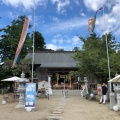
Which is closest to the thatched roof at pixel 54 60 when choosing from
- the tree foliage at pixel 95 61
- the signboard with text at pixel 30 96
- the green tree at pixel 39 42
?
the tree foliage at pixel 95 61

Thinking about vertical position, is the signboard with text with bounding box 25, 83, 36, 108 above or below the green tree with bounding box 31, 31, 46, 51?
below

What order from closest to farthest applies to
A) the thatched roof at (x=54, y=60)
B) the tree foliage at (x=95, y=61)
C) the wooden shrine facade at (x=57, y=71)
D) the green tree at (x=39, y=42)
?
the tree foliage at (x=95, y=61)
the wooden shrine facade at (x=57, y=71)
the thatched roof at (x=54, y=60)
the green tree at (x=39, y=42)

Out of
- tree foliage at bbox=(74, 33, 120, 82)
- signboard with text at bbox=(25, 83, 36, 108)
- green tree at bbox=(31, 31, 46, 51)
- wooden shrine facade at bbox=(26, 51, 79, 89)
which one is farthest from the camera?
green tree at bbox=(31, 31, 46, 51)

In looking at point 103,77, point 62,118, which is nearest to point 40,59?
point 103,77

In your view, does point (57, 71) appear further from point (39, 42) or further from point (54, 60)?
point (39, 42)

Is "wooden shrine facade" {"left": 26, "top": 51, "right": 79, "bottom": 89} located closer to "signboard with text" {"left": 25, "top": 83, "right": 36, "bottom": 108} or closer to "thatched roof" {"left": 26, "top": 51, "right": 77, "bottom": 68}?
"thatched roof" {"left": 26, "top": 51, "right": 77, "bottom": 68}

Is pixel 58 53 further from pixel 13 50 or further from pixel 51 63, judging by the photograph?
pixel 13 50

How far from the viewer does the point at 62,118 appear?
10.1 meters

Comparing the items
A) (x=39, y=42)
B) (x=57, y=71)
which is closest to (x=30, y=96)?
(x=57, y=71)

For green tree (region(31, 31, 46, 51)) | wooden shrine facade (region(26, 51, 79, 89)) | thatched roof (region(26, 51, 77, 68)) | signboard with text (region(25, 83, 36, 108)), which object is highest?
green tree (region(31, 31, 46, 51))

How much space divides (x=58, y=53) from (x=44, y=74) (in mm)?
7682

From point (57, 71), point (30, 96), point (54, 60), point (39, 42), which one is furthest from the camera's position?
point (39, 42)

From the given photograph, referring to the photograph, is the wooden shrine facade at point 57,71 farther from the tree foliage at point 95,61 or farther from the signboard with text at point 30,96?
the signboard with text at point 30,96

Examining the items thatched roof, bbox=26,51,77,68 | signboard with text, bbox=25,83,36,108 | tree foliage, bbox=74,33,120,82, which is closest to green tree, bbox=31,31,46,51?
thatched roof, bbox=26,51,77,68
